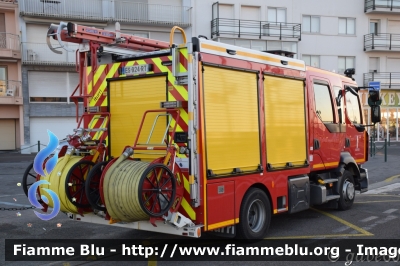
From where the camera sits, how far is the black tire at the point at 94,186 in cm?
627

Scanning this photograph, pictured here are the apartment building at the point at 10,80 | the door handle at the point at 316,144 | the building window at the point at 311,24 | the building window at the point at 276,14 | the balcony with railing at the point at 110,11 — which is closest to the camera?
the door handle at the point at 316,144

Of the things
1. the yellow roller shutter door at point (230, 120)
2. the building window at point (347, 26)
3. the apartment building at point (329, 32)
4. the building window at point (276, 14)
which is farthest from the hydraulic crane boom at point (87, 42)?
the building window at point (347, 26)

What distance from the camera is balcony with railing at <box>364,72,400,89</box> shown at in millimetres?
37438

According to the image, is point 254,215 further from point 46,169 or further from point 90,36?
point 90,36

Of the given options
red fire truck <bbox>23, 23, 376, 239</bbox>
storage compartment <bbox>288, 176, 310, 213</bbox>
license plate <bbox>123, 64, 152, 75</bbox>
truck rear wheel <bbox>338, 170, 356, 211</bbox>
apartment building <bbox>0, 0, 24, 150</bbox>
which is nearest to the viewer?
red fire truck <bbox>23, 23, 376, 239</bbox>

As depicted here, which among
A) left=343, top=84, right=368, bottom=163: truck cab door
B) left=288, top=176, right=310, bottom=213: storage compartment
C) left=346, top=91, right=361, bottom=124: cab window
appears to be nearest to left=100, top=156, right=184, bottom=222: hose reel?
left=288, top=176, right=310, bottom=213: storage compartment

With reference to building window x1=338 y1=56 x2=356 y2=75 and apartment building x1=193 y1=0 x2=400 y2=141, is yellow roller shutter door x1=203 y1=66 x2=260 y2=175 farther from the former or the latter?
building window x1=338 y1=56 x2=356 y2=75

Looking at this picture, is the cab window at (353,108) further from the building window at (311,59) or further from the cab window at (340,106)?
the building window at (311,59)

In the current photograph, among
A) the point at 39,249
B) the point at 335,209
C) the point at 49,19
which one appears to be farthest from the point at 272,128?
the point at 49,19

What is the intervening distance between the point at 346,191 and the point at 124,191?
602cm

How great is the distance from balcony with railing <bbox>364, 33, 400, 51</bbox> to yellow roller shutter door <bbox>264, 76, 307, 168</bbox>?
1230 inches

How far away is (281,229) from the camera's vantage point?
8.30 m

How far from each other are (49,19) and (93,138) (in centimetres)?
2386

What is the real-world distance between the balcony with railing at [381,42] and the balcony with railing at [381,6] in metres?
1.87
